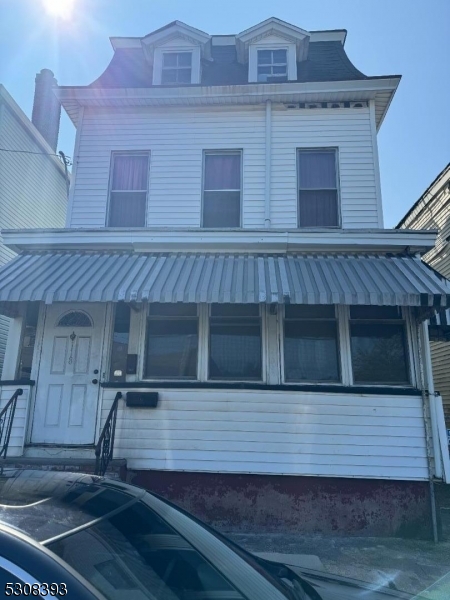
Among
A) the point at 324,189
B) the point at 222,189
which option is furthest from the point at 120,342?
the point at 324,189

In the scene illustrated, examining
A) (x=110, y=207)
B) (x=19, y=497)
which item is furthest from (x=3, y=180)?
(x=19, y=497)

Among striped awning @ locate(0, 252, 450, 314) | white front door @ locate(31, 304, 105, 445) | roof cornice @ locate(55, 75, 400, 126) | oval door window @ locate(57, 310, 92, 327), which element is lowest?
white front door @ locate(31, 304, 105, 445)

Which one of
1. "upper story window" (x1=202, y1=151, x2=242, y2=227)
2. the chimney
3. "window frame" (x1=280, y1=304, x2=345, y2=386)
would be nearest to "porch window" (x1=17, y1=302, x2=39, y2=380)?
"upper story window" (x1=202, y1=151, x2=242, y2=227)

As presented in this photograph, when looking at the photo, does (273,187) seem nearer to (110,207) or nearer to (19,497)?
(110,207)

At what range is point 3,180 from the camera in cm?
1083

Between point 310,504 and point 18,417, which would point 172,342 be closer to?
point 18,417

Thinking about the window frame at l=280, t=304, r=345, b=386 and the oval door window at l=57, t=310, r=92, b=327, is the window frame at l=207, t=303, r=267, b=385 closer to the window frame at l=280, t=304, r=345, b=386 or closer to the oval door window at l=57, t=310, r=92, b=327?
the window frame at l=280, t=304, r=345, b=386

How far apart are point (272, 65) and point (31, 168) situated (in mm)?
7715

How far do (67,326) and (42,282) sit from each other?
3.38 ft

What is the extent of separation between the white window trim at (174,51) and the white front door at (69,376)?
4.92 m

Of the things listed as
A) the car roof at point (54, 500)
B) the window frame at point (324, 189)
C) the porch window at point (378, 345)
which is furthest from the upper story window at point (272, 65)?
the car roof at point (54, 500)

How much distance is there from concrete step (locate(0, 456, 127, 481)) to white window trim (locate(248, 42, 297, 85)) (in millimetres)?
7310

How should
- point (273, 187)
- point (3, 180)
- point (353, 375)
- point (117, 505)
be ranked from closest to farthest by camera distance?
point (117, 505)
point (353, 375)
point (273, 187)
point (3, 180)

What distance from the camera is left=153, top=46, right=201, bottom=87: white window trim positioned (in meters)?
8.41
